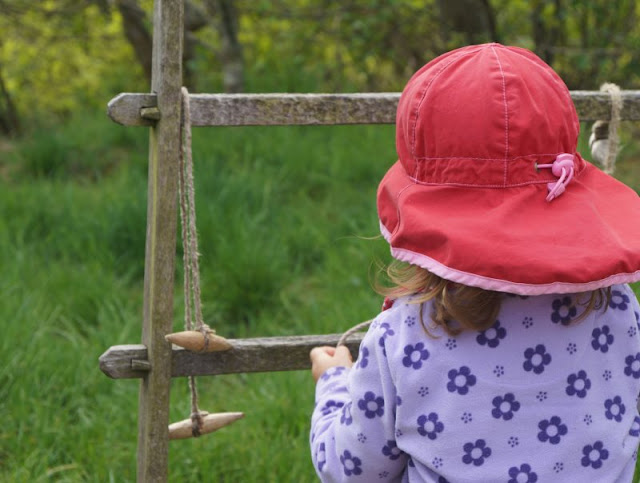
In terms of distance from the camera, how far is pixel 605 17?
4.82 meters

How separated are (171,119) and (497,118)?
762 mm

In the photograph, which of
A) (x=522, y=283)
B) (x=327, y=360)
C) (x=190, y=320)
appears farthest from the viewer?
(x=190, y=320)

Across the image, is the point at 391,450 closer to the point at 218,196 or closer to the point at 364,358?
the point at 364,358

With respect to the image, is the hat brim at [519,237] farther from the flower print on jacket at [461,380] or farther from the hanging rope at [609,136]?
the hanging rope at [609,136]

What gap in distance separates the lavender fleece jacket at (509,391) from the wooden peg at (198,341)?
1.81 ft

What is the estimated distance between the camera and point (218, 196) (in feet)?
11.7

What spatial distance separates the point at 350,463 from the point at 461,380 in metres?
0.24

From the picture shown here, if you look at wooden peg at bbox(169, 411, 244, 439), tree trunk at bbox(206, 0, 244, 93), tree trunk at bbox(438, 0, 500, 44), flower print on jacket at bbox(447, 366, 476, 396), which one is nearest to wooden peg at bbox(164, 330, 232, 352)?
wooden peg at bbox(169, 411, 244, 439)

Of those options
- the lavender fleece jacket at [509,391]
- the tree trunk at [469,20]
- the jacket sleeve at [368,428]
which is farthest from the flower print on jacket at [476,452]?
the tree trunk at [469,20]

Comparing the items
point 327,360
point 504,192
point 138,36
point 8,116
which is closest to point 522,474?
point 504,192

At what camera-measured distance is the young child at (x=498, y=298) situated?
1173mm

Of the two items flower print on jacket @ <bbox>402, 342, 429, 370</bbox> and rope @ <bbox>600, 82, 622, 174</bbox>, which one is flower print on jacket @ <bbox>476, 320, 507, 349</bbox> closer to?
flower print on jacket @ <bbox>402, 342, 429, 370</bbox>

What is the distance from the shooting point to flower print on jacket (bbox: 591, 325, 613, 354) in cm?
129

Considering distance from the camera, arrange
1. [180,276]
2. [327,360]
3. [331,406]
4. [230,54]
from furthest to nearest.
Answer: [230,54] < [180,276] < [327,360] < [331,406]
